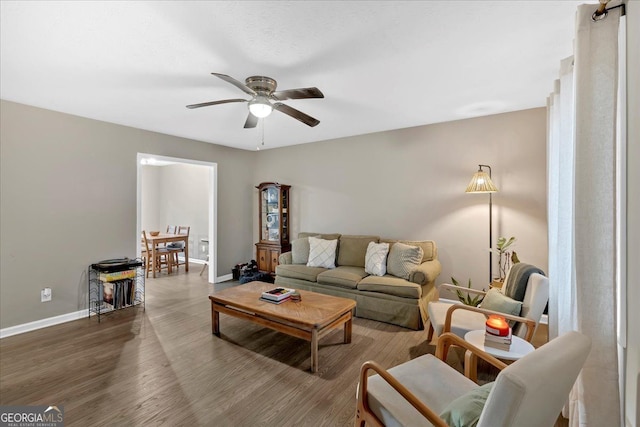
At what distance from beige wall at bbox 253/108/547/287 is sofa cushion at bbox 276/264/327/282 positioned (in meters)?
1.02

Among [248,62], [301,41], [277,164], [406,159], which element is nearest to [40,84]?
[248,62]

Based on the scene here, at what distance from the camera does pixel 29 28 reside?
186cm

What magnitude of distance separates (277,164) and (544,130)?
4.23 m

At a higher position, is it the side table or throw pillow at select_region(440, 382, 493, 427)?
throw pillow at select_region(440, 382, 493, 427)

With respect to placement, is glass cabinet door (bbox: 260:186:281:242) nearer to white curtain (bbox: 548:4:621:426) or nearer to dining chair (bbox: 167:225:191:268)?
dining chair (bbox: 167:225:191:268)

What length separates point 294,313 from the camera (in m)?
2.61

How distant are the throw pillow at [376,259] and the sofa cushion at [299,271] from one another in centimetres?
71

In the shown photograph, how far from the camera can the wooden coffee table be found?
2.45 m

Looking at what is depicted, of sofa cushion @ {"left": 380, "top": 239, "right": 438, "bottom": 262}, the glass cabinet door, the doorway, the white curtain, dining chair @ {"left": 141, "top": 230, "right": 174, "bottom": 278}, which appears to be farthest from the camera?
the doorway

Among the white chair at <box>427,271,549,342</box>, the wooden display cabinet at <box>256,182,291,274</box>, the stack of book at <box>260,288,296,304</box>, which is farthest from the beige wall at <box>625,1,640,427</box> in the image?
the wooden display cabinet at <box>256,182,291,274</box>

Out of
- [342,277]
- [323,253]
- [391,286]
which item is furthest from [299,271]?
[391,286]

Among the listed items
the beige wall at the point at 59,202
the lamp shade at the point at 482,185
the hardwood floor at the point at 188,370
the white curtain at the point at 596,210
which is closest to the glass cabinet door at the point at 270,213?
the beige wall at the point at 59,202

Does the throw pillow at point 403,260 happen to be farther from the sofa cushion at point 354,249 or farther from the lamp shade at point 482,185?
the lamp shade at point 482,185

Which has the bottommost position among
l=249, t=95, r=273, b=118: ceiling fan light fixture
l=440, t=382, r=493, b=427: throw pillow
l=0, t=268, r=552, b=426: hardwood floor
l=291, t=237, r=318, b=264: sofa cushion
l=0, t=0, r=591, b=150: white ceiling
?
l=0, t=268, r=552, b=426: hardwood floor
